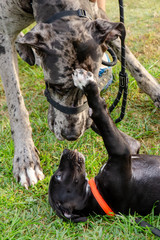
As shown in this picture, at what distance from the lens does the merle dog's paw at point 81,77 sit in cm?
248

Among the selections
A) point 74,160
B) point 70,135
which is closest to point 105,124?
point 70,135

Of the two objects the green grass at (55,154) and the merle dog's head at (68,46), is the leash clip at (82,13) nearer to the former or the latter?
the merle dog's head at (68,46)

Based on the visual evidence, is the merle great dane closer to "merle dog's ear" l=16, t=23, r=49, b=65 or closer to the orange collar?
"merle dog's ear" l=16, t=23, r=49, b=65

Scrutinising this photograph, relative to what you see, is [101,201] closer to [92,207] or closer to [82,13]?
[92,207]

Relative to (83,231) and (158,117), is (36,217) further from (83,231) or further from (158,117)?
(158,117)

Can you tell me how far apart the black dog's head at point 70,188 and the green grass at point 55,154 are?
11 cm

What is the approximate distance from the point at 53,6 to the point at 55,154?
165 cm

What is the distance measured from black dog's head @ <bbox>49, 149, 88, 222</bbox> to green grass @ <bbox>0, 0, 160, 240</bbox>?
114mm

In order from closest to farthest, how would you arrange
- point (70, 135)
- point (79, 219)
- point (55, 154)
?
1. point (79, 219)
2. point (70, 135)
3. point (55, 154)

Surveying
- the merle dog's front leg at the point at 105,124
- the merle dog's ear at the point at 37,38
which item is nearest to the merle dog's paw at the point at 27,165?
the merle dog's front leg at the point at 105,124

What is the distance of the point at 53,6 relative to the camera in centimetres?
268

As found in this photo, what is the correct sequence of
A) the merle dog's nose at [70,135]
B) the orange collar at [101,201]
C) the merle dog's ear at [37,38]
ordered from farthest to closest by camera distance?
the merle dog's nose at [70,135], the orange collar at [101,201], the merle dog's ear at [37,38]

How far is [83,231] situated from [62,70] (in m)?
1.43

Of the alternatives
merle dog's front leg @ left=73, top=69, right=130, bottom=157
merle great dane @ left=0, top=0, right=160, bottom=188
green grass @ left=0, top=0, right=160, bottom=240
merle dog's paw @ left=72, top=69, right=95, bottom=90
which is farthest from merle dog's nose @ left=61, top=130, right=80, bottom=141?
merle dog's paw @ left=72, top=69, right=95, bottom=90
